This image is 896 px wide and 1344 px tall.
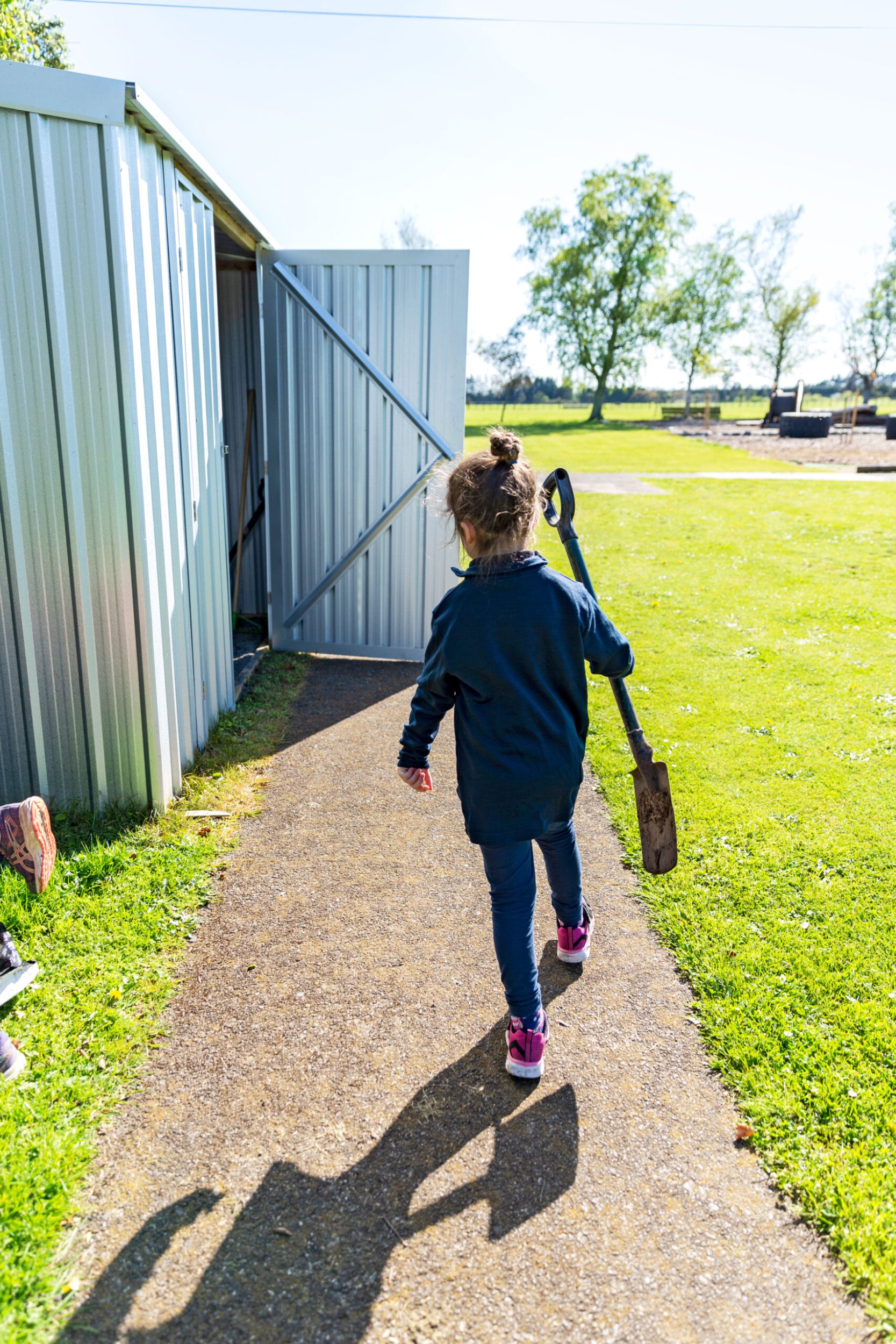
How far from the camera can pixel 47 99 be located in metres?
3.81

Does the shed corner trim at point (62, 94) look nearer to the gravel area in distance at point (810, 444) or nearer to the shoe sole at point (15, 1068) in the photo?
the shoe sole at point (15, 1068)

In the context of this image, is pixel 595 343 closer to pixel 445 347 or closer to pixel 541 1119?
pixel 445 347

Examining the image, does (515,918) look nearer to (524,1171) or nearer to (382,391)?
(524,1171)

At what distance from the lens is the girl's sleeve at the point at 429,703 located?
9.29ft

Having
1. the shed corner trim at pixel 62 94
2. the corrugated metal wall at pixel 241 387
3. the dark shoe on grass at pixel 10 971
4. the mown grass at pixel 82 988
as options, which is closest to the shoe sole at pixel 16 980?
the dark shoe on grass at pixel 10 971

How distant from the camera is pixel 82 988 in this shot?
3318 millimetres

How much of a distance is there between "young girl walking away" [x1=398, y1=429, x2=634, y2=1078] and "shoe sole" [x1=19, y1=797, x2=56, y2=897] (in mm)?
1207

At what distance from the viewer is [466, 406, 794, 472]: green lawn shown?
24656mm

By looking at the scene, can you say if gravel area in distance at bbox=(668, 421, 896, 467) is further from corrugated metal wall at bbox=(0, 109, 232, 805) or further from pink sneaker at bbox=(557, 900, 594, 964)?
pink sneaker at bbox=(557, 900, 594, 964)

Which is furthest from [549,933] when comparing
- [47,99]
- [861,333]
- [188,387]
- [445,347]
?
[861,333]

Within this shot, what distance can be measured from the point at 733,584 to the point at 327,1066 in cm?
860

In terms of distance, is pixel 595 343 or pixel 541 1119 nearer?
pixel 541 1119

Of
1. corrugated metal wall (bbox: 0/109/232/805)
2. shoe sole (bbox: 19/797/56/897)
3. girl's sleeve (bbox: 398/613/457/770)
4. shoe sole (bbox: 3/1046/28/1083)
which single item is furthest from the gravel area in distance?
shoe sole (bbox: 3/1046/28/1083)

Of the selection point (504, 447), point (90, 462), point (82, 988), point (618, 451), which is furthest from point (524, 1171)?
point (618, 451)
